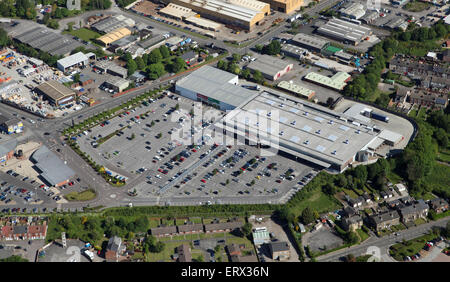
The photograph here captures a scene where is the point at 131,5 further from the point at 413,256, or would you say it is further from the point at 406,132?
the point at 413,256

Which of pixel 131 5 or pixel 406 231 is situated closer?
pixel 406 231

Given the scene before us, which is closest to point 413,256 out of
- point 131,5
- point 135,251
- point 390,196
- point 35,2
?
point 390,196

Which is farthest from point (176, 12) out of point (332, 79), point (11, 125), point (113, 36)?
point (11, 125)

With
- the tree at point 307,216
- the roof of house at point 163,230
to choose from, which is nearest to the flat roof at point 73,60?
the roof of house at point 163,230

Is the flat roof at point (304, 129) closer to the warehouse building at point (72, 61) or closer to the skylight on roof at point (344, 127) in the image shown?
the skylight on roof at point (344, 127)

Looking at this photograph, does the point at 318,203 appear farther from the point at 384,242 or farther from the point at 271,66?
the point at 271,66

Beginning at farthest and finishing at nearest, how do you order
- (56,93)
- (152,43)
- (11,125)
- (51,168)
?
1. (152,43)
2. (56,93)
3. (11,125)
4. (51,168)
